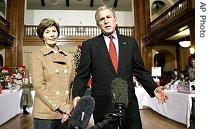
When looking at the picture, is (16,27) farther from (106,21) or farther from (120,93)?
(120,93)

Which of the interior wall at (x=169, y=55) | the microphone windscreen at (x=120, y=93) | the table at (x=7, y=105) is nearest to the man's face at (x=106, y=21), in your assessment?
the microphone windscreen at (x=120, y=93)

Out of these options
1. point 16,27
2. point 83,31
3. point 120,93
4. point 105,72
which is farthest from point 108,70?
point 83,31

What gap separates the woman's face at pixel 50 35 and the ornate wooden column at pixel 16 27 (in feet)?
38.4

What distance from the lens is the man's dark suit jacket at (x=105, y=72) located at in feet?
4.09

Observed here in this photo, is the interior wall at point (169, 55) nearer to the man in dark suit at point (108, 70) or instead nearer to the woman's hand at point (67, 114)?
the man in dark suit at point (108, 70)

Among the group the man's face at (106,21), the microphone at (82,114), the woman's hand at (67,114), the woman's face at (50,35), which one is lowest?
the woman's hand at (67,114)

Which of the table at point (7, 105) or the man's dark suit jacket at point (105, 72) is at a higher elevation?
the man's dark suit jacket at point (105, 72)

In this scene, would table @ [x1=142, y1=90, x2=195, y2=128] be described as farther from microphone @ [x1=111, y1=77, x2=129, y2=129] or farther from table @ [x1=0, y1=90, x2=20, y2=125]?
microphone @ [x1=111, y1=77, x2=129, y2=129]

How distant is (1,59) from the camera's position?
12539 millimetres

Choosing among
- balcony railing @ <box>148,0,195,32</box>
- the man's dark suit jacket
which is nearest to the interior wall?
balcony railing @ <box>148,0,195,32</box>

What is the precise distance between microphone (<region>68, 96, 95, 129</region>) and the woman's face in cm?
85

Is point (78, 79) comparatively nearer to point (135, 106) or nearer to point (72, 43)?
point (135, 106)

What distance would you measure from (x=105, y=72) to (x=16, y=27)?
12.6 m

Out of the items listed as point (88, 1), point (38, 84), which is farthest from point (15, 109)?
point (88, 1)
